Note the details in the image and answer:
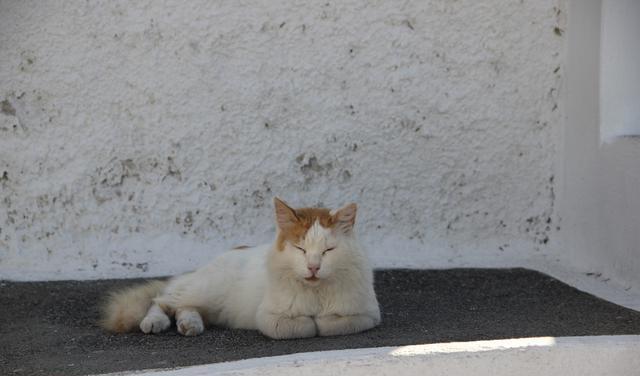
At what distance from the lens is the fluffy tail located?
4.89 meters

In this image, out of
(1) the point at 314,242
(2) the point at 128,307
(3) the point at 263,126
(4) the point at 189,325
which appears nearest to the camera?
(1) the point at 314,242

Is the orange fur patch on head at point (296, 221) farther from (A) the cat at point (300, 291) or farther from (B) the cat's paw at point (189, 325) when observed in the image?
(B) the cat's paw at point (189, 325)

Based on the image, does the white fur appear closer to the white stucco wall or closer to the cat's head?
the cat's head

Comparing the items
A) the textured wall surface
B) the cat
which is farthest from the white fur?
the textured wall surface

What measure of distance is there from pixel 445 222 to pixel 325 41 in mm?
1453

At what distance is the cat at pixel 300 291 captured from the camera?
14.8ft

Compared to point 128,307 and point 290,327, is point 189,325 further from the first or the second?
point 290,327

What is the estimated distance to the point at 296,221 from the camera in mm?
4586

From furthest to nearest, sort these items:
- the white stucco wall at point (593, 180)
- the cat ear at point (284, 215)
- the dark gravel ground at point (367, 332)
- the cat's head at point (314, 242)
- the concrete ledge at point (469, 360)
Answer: the white stucco wall at point (593, 180)
the cat ear at point (284, 215)
the cat's head at point (314, 242)
the dark gravel ground at point (367, 332)
the concrete ledge at point (469, 360)

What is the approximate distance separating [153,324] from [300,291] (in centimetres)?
81

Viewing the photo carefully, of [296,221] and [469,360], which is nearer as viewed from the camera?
[469,360]

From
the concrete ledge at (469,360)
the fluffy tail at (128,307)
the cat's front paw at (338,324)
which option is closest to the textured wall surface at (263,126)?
the fluffy tail at (128,307)

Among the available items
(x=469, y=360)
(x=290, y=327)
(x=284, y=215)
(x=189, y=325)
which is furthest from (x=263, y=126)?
(x=469, y=360)

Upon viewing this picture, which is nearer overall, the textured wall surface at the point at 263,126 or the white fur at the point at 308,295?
the white fur at the point at 308,295
